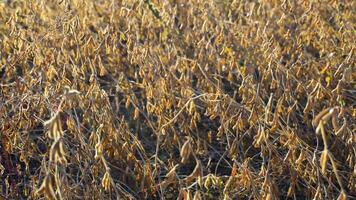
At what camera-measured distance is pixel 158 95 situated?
2.23 m

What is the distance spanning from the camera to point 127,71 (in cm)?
269

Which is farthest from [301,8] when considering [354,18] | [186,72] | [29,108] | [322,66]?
[29,108]

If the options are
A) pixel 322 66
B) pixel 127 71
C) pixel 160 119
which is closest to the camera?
pixel 160 119

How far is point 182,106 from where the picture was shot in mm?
2182

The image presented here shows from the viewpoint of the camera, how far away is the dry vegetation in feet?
6.32

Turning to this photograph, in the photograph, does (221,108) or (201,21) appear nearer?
(221,108)

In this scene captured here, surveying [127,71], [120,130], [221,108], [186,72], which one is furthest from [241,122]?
[127,71]

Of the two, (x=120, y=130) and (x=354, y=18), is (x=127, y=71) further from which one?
(x=354, y=18)

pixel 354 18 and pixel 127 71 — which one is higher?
pixel 354 18

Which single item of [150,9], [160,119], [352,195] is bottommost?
[352,195]

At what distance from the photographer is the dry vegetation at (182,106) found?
1926mm

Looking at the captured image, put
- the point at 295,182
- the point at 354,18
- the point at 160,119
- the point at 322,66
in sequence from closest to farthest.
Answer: the point at 295,182 < the point at 160,119 < the point at 322,66 < the point at 354,18

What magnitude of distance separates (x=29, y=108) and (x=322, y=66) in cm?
121

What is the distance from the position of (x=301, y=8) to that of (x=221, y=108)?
102 centimetres
